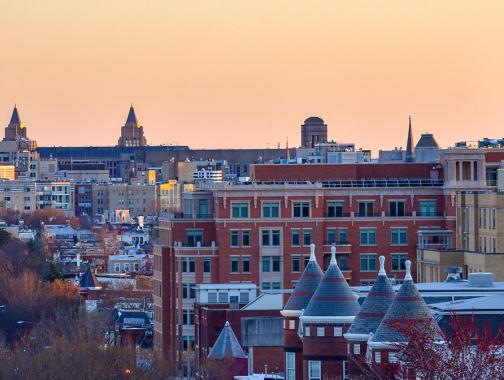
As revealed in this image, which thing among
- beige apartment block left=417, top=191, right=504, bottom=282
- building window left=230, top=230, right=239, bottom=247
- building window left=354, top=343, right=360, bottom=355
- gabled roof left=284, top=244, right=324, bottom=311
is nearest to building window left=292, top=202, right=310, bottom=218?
building window left=230, top=230, right=239, bottom=247

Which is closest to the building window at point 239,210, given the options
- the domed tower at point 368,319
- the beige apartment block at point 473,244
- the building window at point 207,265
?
the building window at point 207,265

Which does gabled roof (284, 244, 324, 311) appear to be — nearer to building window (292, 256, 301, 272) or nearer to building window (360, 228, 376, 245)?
building window (292, 256, 301, 272)

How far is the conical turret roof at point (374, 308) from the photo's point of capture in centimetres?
7231

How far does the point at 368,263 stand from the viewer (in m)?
118

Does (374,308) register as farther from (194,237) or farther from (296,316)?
(194,237)

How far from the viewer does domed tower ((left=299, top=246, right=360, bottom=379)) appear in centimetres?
7756

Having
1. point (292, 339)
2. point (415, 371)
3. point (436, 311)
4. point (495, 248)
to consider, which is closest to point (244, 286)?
point (495, 248)

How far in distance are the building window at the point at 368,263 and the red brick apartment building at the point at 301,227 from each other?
0.04 m

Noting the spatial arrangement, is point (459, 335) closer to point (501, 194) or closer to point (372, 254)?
point (501, 194)

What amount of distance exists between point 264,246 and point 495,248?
15.3 metres

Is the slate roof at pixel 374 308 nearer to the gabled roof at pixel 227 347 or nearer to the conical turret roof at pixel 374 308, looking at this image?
the conical turret roof at pixel 374 308

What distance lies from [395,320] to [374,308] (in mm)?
3951

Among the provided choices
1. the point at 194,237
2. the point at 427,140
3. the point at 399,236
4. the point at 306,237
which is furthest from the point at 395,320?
the point at 427,140

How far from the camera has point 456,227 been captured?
115 meters
